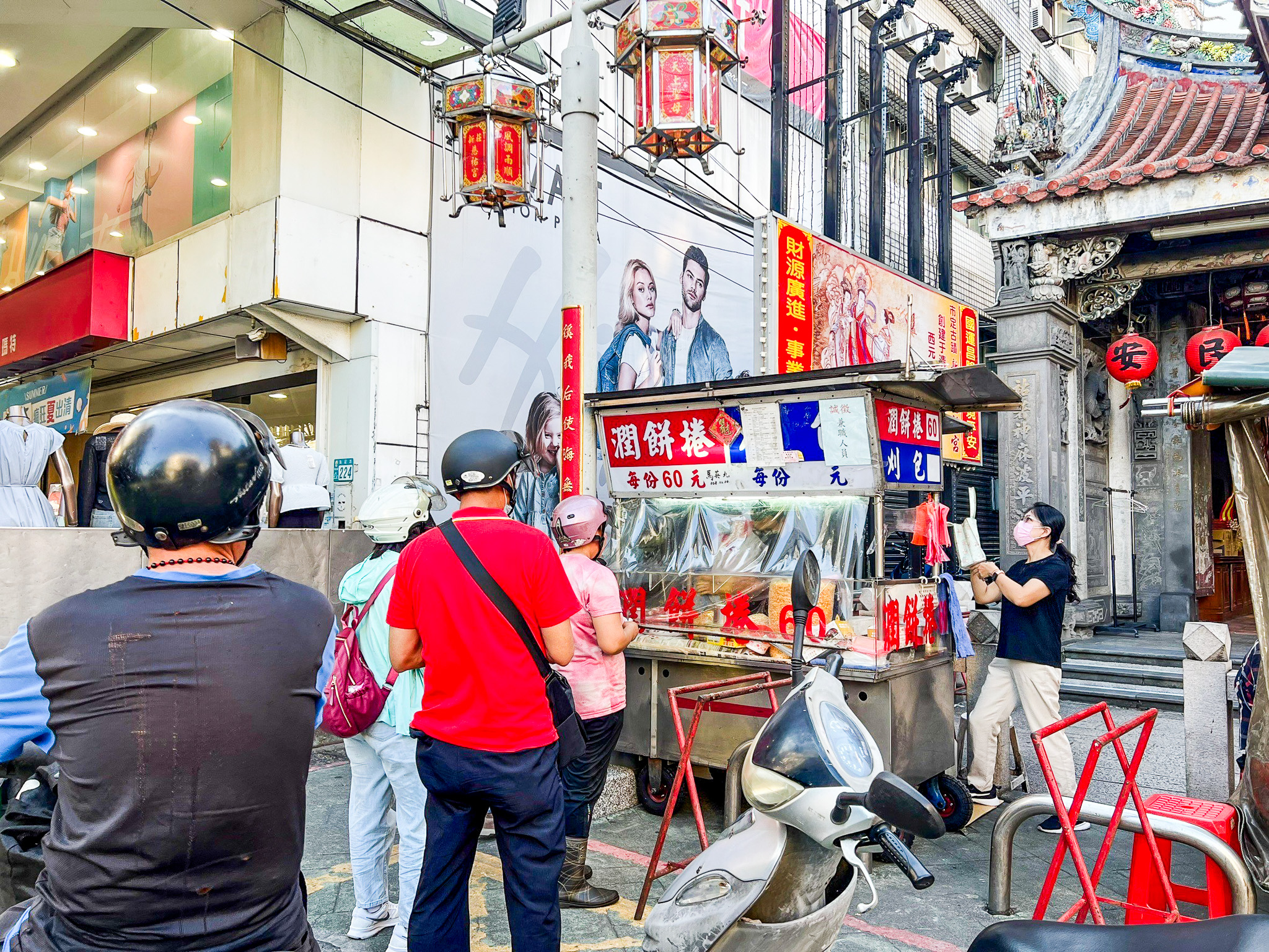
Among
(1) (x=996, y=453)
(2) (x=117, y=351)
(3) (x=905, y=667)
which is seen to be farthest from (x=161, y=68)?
(1) (x=996, y=453)

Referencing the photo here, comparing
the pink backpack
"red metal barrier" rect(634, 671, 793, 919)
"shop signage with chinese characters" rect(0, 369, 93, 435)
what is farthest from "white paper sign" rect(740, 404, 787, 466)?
"shop signage with chinese characters" rect(0, 369, 93, 435)

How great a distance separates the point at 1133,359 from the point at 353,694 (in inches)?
409

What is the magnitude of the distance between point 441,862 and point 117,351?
9408 mm

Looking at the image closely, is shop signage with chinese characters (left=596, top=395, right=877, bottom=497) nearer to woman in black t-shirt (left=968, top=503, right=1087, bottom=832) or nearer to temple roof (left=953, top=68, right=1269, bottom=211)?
woman in black t-shirt (left=968, top=503, right=1087, bottom=832)

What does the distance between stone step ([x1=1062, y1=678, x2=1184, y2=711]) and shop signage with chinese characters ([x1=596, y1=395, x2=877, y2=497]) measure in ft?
16.1

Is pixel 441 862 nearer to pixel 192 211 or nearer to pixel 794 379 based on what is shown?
pixel 794 379

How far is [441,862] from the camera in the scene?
3.13 m

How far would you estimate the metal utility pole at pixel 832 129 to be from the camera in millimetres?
11938

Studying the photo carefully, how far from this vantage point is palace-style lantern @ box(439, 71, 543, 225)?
7.30m

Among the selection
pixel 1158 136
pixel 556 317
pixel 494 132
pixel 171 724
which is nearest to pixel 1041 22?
pixel 1158 136

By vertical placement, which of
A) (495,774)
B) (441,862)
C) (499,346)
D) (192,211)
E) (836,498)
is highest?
(192,211)

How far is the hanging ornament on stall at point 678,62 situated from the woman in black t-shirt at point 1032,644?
142 inches

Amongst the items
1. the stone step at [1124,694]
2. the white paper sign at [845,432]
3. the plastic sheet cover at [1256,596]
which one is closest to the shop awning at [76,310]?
the white paper sign at [845,432]

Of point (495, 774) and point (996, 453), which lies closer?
point (495, 774)
